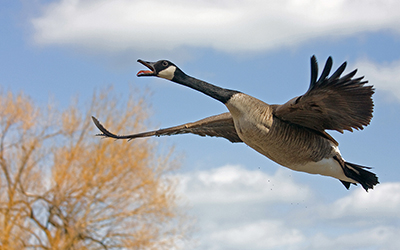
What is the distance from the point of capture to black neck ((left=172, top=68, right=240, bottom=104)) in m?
3.80

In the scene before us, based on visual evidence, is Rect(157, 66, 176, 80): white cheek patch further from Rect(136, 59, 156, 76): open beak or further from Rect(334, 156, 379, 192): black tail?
Rect(334, 156, 379, 192): black tail

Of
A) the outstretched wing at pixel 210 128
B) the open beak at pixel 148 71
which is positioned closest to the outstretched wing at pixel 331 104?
the outstretched wing at pixel 210 128

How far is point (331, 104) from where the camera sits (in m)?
3.64

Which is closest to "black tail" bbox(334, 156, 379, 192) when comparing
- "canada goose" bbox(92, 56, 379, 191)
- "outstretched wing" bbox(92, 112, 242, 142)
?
"canada goose" bbox(92, 56, 379, 191)

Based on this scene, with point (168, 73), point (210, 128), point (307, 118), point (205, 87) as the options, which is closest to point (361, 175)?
point (307, 118)

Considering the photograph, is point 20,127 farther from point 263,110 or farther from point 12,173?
point 263,110

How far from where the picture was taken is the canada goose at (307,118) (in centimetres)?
347

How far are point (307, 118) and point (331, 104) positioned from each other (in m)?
0.26

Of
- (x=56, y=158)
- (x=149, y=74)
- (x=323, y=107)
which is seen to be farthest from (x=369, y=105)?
(x=56, y=158)

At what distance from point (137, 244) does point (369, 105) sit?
11.6 meters

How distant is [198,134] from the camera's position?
5.07 metres

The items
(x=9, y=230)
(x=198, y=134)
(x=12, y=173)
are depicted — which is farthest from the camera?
(x=12, y=173)

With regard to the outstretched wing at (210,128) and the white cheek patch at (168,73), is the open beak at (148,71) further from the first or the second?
the outstretched wing at (210,128)

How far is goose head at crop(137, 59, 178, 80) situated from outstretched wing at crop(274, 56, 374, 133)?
3.32 ft
